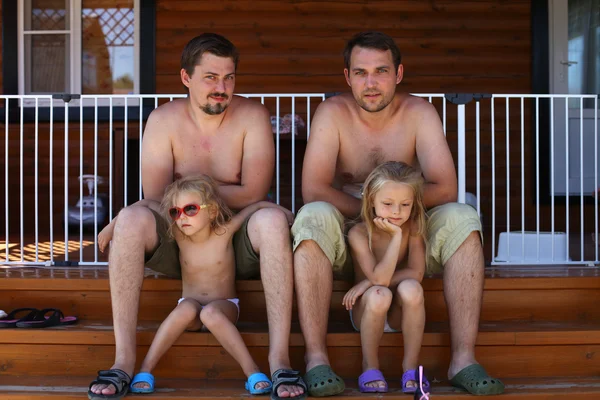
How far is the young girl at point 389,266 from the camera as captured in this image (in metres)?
2.76

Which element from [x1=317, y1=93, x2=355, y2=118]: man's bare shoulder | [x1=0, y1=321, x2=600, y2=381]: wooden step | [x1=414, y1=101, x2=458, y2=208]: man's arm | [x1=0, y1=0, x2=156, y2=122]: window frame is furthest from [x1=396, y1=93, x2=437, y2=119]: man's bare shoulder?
[x1=0, y1=0, x2=156, y2=122]: window frame

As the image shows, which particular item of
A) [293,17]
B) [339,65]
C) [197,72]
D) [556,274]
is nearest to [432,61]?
[339,65]

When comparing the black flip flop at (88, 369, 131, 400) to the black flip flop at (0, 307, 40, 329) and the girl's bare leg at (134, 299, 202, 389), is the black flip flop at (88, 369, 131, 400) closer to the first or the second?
the girl's bare leg at (134, 299, 202, 389)

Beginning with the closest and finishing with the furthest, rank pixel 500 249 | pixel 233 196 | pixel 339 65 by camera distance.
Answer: pixel 233 196, pixel 500 249, pixel 339 65

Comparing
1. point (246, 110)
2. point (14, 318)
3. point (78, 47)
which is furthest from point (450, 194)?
point (78, 47)

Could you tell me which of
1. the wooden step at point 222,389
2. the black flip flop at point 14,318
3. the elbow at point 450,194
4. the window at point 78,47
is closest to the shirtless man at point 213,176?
the wooden step at point 222,389

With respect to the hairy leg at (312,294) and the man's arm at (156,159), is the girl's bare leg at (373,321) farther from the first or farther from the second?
the man's arm at (156,159)

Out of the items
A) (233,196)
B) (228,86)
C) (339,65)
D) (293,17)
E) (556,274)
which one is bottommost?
(556,274)

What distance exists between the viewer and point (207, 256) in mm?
3018

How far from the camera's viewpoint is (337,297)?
334cm

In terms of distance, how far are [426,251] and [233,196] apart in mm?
860

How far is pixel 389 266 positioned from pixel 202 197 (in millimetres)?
782

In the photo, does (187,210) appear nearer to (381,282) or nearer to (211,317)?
(211,317)

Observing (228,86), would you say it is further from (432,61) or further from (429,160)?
(432,61)
